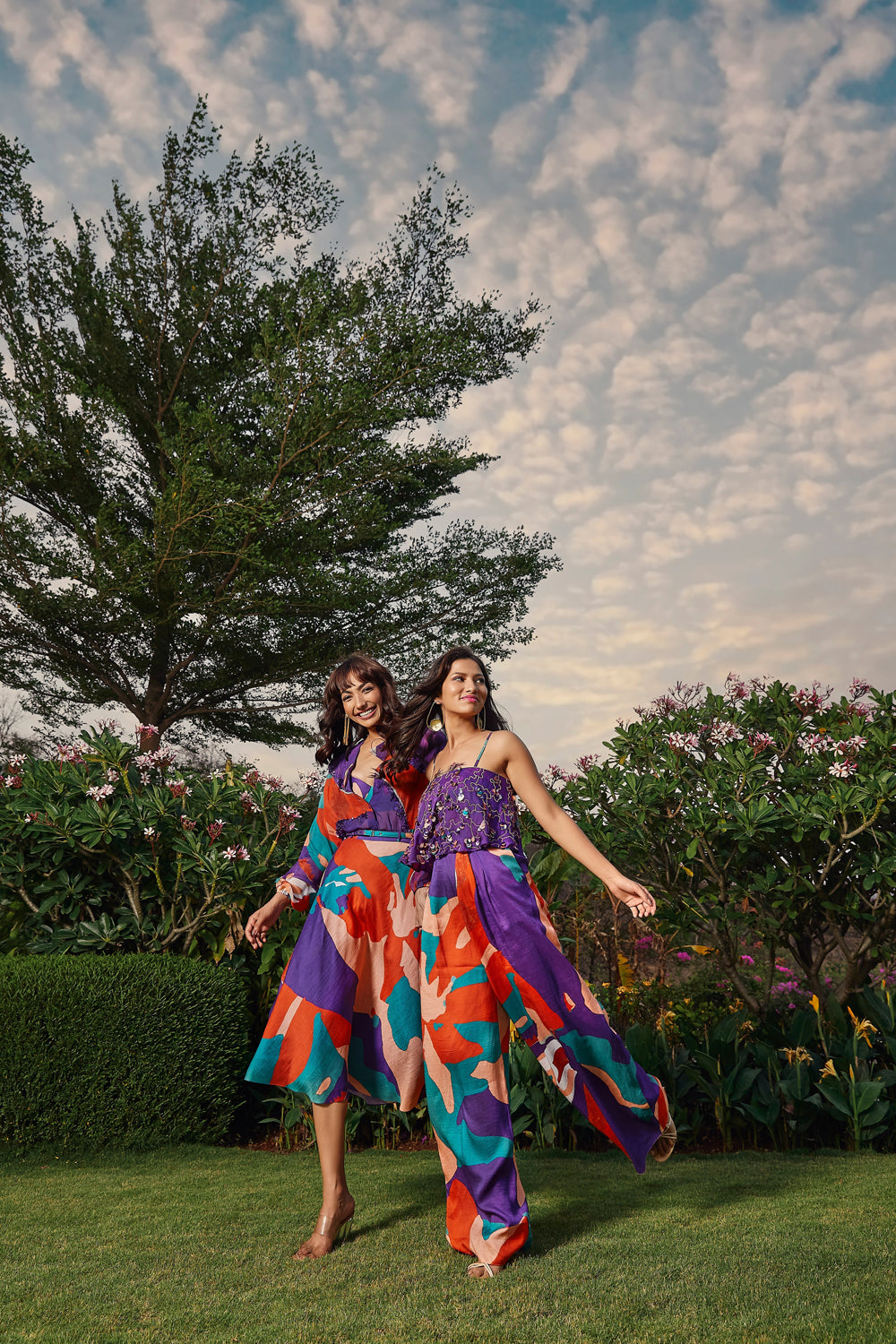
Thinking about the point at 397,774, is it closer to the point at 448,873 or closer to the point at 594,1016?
the point at 448,873

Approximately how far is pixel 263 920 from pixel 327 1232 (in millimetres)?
1003

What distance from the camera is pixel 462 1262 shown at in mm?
2764

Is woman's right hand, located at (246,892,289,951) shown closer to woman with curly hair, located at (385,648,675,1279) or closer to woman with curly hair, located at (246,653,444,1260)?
woman with curly hair, located at (246,653,444,1260)

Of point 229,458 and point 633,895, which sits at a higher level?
point 229,458

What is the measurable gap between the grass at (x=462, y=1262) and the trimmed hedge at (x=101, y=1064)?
2.21 ft

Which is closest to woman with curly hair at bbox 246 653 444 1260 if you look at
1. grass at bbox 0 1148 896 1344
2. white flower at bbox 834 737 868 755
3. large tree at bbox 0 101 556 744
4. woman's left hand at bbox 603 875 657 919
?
grass at bbox 0 1148 896 1344

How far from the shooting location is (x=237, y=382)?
16406 mm

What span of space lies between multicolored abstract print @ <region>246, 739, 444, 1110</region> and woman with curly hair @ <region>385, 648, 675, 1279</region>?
22cm

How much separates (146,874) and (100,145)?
8.97 meters

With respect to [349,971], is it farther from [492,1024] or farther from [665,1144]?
[665,1144]

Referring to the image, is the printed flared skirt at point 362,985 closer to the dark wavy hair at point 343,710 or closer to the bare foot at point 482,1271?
the dark wavy hair at point 343,710

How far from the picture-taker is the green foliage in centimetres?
490

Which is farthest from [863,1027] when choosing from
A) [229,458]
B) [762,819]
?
[229,458]

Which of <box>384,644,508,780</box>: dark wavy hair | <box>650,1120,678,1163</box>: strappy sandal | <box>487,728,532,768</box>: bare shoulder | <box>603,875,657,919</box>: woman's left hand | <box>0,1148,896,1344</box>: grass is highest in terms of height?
<box>384,644,508,780</box>: dark wavy hair
